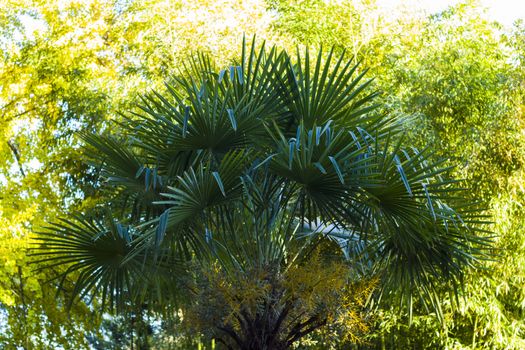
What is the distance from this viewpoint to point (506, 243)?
953 cm

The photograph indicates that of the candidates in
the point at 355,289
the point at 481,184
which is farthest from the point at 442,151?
the point at 355,289

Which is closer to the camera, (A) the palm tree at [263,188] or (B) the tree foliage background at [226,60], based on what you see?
(A) the palm tree at [263,188]

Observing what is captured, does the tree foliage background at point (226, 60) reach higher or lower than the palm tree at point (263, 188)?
higher

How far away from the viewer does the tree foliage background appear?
31.2ft

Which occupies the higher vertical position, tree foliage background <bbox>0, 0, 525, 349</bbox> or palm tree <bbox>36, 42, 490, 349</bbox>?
tree foliage background <bbox>0, 0, 525, 349</bbox>

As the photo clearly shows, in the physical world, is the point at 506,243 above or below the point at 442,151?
below

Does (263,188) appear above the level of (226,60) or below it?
below

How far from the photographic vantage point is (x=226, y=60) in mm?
10789

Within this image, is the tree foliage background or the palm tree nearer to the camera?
the palm tree

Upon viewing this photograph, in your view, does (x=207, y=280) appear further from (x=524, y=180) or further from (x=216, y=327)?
(x=524, y=180)

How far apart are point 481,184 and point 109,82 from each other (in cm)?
519

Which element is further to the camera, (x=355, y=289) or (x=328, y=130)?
(x=355, y=289)

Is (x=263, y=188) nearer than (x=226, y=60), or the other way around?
(x=263, y=188)

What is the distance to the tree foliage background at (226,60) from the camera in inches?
375
